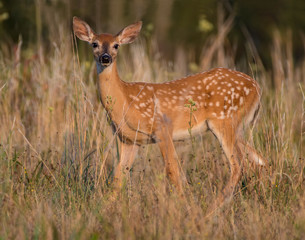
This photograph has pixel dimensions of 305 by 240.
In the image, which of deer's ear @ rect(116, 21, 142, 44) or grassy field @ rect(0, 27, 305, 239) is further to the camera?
deer's ear @ rect(116, 21, 142, 44)

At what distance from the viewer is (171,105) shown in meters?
6.46

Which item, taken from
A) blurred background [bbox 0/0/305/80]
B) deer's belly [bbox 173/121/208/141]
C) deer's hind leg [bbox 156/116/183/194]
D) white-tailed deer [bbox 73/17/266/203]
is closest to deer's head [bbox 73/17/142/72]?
white-tailed deer [bbox 73/17/266/203]

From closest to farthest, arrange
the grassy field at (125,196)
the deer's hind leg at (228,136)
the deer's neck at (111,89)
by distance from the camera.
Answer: the grassy field at (125,196), the deer's neck at (111,89), the deer's hind leg at (228,136)

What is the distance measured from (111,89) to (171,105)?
698 millimetres

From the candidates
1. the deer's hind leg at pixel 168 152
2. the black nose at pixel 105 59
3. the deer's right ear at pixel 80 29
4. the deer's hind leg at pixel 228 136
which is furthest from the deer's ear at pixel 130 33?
the deer's hind leg at pixel 228 136

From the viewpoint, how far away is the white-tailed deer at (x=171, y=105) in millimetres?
6160

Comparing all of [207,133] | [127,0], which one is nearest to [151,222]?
[207,133]

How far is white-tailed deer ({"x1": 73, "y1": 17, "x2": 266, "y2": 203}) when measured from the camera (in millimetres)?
6160

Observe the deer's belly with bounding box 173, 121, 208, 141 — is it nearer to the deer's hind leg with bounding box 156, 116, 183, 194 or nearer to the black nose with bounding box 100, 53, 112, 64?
the deer's hind leg with bounding box 156, 116, 183, 194

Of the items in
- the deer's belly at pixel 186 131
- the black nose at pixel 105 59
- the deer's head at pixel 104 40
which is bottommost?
the deer's belly at pixel 186 131

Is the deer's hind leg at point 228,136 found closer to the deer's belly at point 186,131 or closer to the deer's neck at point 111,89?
the deer's belly at point 186,131

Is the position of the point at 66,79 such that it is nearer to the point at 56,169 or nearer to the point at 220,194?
the point at 56,169

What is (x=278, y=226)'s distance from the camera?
4.45m

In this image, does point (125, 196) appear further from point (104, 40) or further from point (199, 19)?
point (199, 19)
